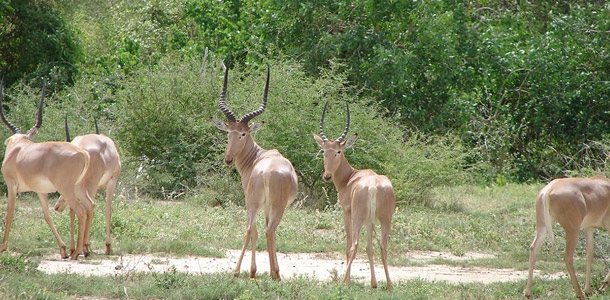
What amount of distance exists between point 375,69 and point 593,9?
21.4ft

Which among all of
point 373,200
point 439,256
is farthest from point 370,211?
point 439,256

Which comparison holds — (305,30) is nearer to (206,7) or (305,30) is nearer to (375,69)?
(375,69)

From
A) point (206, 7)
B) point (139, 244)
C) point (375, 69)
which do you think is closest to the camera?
point (139, 244)

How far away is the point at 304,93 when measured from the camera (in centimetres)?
1488

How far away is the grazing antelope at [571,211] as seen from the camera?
26.1 ft

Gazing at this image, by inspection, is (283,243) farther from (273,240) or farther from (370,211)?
(370,211)

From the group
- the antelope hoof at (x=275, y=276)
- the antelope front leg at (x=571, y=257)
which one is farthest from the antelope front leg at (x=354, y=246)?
the antelope front leg at (x=571, y=257)

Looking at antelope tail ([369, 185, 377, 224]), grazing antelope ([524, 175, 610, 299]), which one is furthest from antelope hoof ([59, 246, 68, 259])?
grazing antelope ([524, 175, 610, 299])

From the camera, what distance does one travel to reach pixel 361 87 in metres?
19.0

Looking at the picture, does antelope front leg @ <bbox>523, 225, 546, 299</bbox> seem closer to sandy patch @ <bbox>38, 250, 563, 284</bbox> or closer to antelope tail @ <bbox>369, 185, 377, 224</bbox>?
sandy patch @ <bbox>38, 250, 563, 284</bbox>

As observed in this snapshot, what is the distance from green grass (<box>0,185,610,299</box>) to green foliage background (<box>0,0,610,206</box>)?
1.38 m

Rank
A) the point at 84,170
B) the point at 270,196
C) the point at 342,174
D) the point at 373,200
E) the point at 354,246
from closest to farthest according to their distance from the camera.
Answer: the point at 354,246
the point at 373,200
the point at 270,196
the point at 84,170
the point at 342,174

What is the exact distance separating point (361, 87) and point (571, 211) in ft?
37.2

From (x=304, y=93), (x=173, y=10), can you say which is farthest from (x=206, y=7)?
(x=304, y=93)
